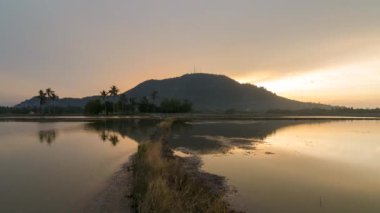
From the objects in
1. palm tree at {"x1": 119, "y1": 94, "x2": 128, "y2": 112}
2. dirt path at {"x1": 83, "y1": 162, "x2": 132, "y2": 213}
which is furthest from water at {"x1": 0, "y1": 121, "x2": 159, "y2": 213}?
palm tree at {"x1": 119, "y1": 94, "x2": 128, "y2": 112}

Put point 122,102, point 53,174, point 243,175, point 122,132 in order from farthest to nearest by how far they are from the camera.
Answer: point 122,102, point 122,132, point 243,175, point 53,174

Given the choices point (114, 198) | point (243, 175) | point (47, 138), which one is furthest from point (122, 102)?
point (114, 198)

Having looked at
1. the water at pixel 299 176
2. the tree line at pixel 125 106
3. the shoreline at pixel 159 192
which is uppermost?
the tree line at pixel 125 106

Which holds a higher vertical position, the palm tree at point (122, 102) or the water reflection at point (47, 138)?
the palm tree at point (122, 102)

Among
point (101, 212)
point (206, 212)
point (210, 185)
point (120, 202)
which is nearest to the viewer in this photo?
point (206, 212)

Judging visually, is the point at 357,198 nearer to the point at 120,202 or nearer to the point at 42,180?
the point at 120,202

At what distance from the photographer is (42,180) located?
19531 mm

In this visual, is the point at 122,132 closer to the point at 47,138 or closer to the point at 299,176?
the point at 47,138

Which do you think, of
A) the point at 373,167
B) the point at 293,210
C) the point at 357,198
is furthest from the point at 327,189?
the point at 373,167

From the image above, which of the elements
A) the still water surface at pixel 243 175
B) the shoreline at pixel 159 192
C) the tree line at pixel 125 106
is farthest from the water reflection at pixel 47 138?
the tree line at pixel 125 106

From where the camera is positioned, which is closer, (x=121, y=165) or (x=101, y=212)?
(x=101, y=212)

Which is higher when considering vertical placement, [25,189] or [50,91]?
[50,91]

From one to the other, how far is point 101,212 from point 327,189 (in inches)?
431

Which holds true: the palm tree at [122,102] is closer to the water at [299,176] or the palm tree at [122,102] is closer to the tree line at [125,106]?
the tree line at [125,106]
